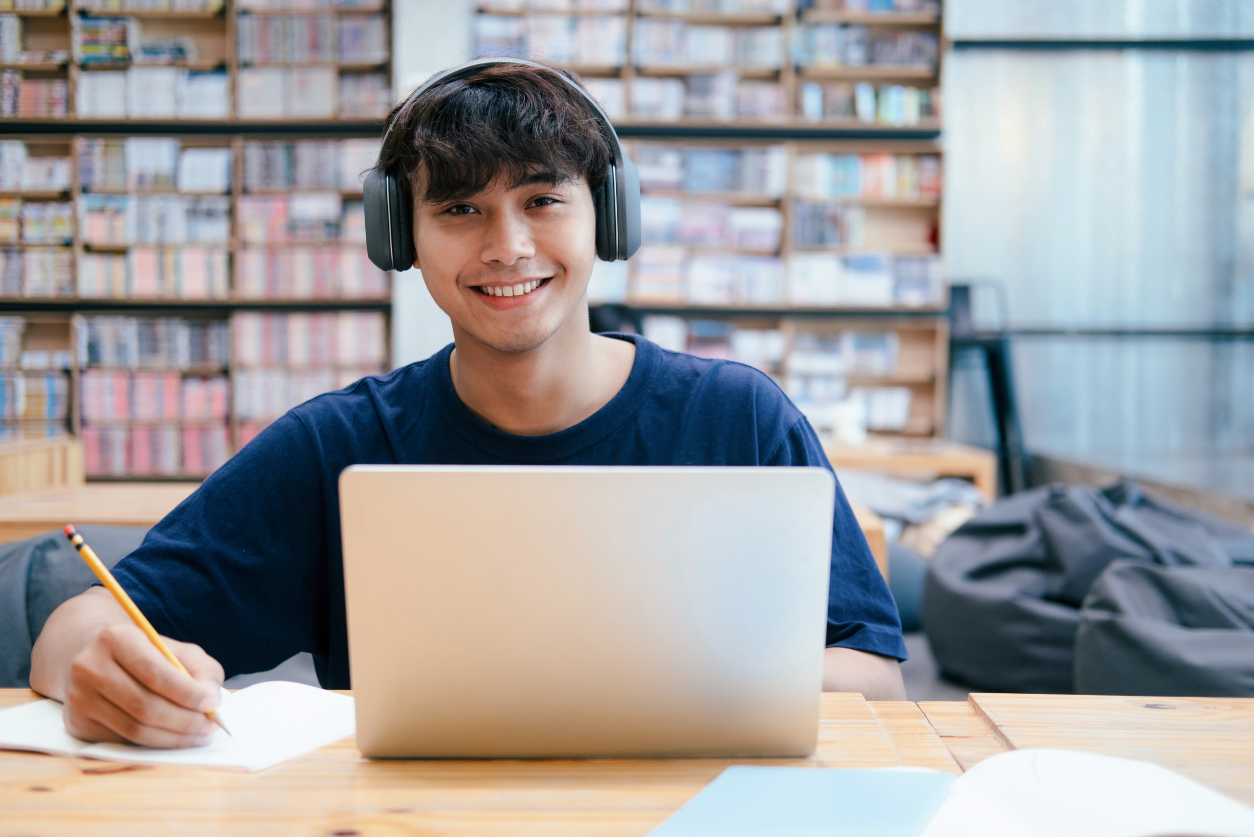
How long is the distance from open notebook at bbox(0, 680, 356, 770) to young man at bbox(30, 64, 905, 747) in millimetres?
→ 209

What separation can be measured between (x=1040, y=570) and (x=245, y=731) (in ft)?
5.86

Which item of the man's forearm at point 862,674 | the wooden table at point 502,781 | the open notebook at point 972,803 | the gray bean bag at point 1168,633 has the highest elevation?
the open notebook at point 972,803

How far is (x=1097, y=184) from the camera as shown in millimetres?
5527

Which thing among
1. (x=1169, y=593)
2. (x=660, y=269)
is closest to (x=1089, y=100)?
(x=660, y=269)

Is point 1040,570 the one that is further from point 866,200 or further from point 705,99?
point 705,99

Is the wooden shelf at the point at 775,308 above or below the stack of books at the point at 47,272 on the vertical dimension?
below

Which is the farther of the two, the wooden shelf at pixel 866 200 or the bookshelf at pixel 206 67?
the wooden shelf at pixel 866 200

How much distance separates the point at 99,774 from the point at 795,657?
45 cm

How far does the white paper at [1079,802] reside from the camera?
0.51m

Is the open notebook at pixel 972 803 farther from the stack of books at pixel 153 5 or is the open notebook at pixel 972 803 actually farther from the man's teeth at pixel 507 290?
the stack of books at pixel 153 5

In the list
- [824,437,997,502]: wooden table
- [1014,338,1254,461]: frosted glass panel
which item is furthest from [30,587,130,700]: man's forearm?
[1014,338,1254,461]: frosted glass panel

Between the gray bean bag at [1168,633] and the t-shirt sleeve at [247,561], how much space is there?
124 centimetres

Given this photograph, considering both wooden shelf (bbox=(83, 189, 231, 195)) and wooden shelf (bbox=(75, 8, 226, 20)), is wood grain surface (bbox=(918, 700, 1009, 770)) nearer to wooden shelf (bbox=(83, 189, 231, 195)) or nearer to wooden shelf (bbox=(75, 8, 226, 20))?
wooden shelf (bbox=(83, 189, 231, 195))

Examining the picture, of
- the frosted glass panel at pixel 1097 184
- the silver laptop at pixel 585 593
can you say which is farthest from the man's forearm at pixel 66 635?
the frosted glass panel at pixel 1097 184
